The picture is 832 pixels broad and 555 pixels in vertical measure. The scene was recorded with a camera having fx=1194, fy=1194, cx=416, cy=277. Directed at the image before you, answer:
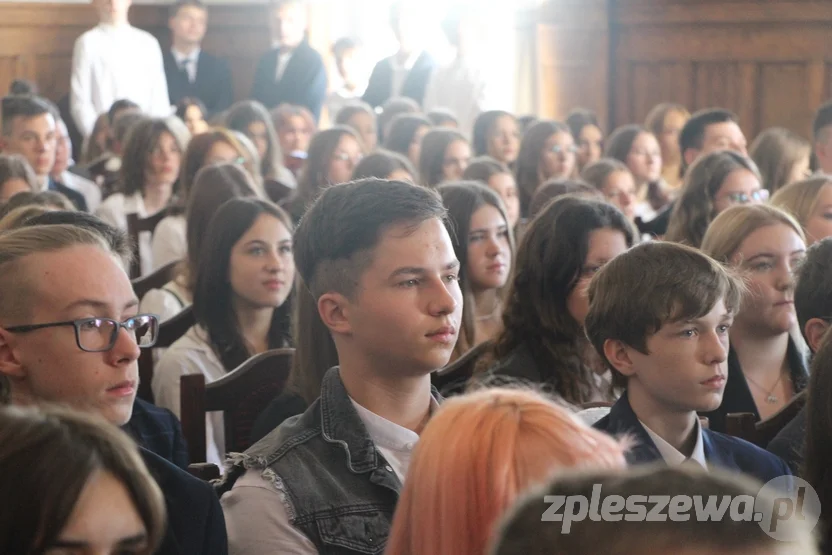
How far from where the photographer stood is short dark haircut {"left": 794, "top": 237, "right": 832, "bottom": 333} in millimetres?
2680

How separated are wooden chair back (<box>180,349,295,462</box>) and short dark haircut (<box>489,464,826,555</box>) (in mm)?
1548

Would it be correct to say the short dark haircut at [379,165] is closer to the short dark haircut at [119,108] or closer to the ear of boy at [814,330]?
the ear of boy at [814,330]

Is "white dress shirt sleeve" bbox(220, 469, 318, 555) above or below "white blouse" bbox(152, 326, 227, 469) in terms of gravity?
above

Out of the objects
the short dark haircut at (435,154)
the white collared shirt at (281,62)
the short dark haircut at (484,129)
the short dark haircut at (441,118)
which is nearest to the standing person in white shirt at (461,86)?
the white collared shirt at (281,62)

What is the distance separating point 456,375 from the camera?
2652 mm

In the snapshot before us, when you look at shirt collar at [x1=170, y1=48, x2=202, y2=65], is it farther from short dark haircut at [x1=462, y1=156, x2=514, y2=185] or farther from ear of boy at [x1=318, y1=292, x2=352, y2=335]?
ear of boy at [x1=318, y1=292, x2=352, y2=335]

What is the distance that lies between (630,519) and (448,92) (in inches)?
A: 355

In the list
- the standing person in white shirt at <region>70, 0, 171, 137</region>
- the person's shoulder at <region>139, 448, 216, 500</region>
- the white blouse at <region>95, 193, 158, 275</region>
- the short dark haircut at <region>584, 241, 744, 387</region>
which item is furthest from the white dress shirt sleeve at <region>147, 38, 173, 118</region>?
the person's shoulder at <region>139, 448, 216, 500</region>

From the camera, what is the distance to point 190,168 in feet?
18.2

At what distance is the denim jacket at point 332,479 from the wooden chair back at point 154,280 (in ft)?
6.82

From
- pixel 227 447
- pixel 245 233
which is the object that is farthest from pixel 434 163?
pixel 227 447

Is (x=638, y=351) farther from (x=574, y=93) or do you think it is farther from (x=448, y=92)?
(x=574, y=93)

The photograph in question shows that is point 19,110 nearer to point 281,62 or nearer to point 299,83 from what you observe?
point 299,83

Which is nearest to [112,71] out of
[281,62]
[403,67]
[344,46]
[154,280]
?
[281,62]
